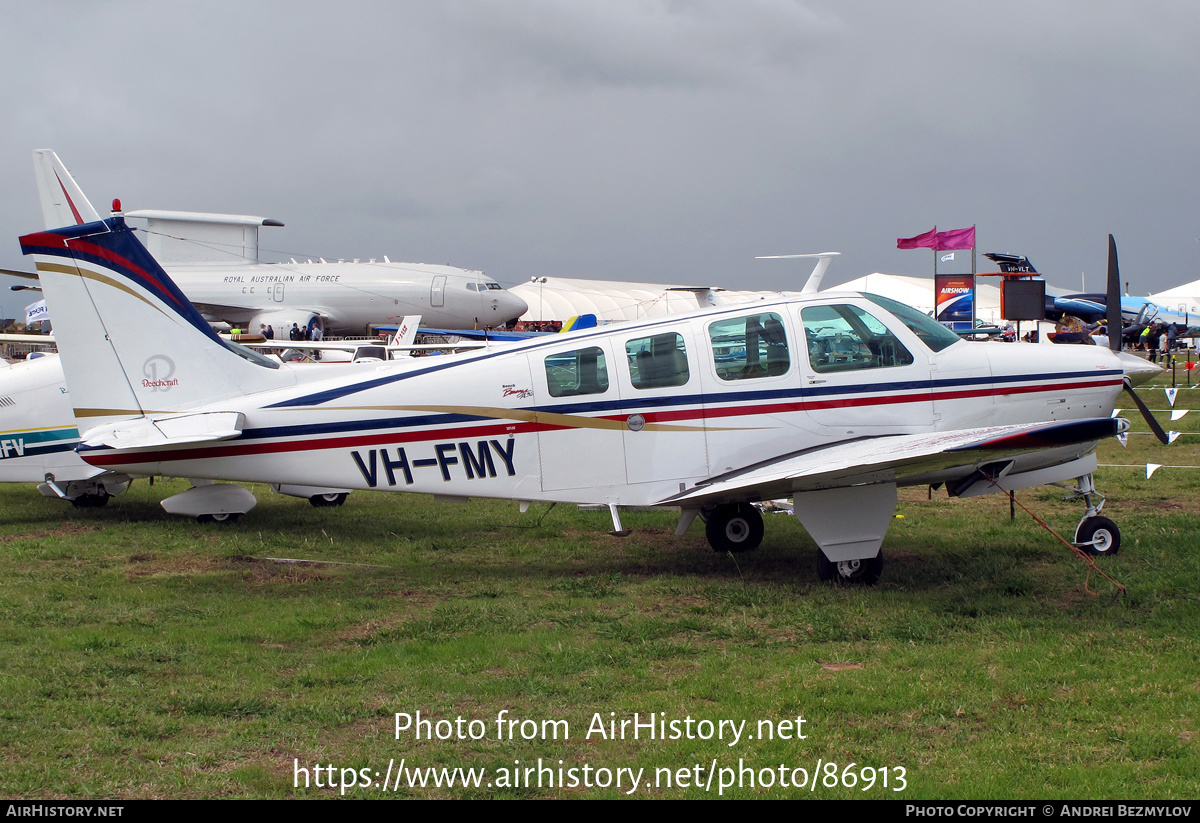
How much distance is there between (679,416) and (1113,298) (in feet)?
14.9

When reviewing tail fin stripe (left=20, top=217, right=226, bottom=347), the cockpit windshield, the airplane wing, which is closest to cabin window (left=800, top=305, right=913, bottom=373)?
the cockpit windshield

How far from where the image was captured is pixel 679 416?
801 cm

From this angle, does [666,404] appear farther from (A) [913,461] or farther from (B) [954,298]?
(B) [954,298]

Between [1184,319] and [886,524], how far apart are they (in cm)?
6372

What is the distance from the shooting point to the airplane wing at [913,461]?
6504mm

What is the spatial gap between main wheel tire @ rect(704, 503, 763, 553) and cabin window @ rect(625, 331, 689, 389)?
2.07m

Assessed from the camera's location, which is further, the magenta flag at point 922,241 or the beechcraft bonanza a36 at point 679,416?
the magenta flag at point 922,241

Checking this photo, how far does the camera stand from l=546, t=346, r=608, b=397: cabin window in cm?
807

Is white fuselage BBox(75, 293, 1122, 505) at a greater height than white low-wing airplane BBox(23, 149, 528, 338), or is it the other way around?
white low-wing airplane BBox(23, 149, 528, 338)

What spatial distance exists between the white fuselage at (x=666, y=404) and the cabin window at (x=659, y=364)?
1 cm

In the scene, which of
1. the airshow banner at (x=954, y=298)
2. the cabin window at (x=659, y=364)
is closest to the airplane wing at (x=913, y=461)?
the cabin window at (x=659, y=364)

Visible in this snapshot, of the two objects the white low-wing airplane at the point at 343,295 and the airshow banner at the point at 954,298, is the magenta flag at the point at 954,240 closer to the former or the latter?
the airshow banner at the point at 954,298

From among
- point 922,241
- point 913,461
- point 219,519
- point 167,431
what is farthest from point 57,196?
point 922,241

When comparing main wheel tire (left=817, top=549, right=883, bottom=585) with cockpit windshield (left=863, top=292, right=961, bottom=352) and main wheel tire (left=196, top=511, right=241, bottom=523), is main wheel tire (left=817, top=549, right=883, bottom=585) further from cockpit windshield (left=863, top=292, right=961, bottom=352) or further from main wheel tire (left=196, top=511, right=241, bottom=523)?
main wheel tire (left=196, top=511, right=241, bottom=523)
